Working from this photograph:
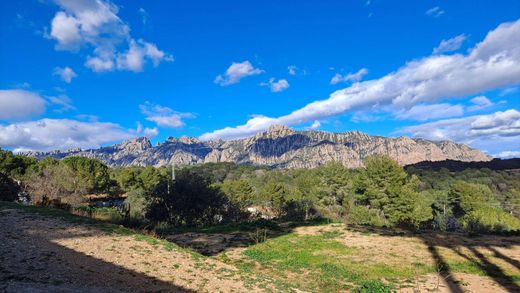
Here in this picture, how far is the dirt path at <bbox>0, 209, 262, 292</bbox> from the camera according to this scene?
860 centimetres

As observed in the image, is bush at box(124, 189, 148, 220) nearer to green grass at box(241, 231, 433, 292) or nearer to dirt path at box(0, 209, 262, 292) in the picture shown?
green grass at box(241, 231, 433, 292)

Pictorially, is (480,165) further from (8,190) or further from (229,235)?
(8,190)

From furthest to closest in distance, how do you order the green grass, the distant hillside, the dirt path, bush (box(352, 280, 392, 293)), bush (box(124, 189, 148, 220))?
the distant hillside
bush (box(124, 189, 148, 220))
the green grass
bush (box(352, 280, 392, 293))
the dirt path

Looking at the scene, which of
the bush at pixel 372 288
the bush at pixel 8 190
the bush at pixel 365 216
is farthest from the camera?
the bush at pixel 365 216

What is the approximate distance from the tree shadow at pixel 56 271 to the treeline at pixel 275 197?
38.3 ft

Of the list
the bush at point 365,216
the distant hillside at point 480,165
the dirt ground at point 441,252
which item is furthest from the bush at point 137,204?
the distant hillside at point 480,165

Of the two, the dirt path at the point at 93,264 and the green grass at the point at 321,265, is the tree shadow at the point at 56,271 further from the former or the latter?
the green grass at the point at 321,265

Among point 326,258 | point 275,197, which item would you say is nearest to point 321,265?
point 326,258

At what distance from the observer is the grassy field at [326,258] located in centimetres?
1138

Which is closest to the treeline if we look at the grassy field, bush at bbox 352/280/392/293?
the grassy field

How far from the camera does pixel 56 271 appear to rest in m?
9.16

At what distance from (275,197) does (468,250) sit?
44.0 metres

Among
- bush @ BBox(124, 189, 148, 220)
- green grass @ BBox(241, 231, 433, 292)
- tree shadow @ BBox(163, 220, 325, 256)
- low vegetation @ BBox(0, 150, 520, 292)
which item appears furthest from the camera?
bush @ BBox(124, 189, 148, 220)

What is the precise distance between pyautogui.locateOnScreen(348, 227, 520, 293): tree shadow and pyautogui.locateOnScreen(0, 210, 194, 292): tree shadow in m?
9.86
